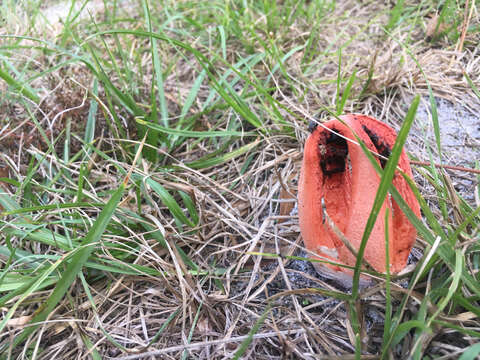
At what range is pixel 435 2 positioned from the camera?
3.24 meters

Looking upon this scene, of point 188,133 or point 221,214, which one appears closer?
point 221,214

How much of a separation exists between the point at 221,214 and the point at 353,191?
2.80 feet

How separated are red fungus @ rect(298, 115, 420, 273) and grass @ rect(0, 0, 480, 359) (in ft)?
0.32

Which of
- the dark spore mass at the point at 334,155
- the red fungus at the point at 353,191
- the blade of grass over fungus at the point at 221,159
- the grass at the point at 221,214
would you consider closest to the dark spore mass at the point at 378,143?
the red fungus at the point at 353,191

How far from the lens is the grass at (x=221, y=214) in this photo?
152 centimetres

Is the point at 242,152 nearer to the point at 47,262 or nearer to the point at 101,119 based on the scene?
the point at 101,119

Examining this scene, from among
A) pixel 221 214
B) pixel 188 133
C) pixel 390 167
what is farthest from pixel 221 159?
pixel 390 167

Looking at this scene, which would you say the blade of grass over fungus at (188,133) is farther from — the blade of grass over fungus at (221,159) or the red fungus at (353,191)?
the red fungus at (353,191)

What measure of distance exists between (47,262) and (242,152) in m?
1.25

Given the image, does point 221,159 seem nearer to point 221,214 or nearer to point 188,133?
point 188,133

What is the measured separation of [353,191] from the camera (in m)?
1.57

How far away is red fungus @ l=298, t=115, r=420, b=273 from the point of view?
151 cm

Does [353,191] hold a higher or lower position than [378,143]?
lower

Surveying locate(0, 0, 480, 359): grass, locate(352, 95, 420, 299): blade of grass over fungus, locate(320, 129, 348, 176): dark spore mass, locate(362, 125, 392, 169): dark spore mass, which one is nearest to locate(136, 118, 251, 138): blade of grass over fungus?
locate(0, 0, 480, 359): grass
